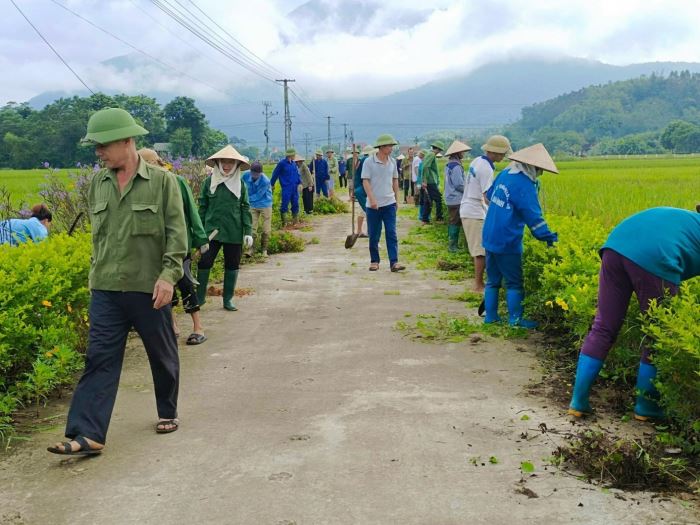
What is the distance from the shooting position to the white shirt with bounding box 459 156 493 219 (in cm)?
853

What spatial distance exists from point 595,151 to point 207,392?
142402mm

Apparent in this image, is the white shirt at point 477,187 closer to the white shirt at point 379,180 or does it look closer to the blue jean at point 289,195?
the white shirt at point 379,180

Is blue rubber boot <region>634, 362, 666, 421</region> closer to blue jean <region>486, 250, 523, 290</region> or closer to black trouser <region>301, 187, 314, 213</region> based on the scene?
blue jean <region>486, 250, 523, 290</region>

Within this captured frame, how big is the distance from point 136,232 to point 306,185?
50.7 feet

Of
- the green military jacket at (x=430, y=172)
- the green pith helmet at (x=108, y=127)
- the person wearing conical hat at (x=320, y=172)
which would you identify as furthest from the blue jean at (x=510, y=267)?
the person wearing conical hat at (x=320, y=172)

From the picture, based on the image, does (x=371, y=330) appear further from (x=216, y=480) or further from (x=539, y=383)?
(x=216, y=480)

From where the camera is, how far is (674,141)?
4478 inches

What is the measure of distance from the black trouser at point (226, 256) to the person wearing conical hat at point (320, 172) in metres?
15.5

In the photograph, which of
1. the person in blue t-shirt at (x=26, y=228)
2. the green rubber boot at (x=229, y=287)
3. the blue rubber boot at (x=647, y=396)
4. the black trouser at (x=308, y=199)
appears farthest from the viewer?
the black trouser at (x=308, y=199)

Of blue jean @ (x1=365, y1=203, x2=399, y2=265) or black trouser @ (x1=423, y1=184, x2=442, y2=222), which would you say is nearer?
blue jean @ (x1=365, y1=203, x2=399, y2=265)

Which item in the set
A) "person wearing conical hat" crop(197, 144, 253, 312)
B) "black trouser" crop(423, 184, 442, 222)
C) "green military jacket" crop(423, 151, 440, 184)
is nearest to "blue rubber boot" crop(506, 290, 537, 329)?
"person wearing conical hat" crop(197, 144, 253, 312)

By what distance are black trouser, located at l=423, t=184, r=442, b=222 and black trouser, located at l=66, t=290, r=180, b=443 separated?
11783mm

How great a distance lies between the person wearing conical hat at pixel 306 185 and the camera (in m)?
19.3

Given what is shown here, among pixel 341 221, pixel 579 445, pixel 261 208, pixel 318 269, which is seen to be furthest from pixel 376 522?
pixel 341 221
